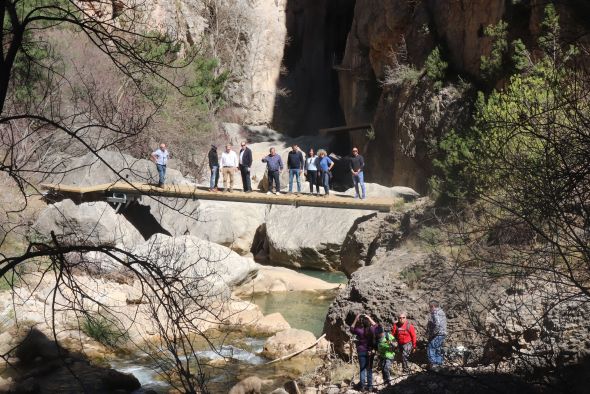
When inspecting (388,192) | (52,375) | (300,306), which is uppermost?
(388,192)

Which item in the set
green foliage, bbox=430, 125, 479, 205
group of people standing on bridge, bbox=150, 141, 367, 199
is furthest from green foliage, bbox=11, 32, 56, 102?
group of people standing on bridge, bbox=150, 141, 367, 199

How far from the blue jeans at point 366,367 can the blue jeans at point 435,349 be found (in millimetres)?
865

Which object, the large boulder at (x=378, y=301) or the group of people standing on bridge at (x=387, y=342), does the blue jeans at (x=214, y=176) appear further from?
the group of people standing on bridge at (x=387, y=342)

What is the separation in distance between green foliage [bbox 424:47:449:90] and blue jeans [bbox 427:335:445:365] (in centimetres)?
1488

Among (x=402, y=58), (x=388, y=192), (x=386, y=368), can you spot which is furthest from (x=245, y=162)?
(x=386, y=368)

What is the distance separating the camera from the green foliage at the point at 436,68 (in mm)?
23594

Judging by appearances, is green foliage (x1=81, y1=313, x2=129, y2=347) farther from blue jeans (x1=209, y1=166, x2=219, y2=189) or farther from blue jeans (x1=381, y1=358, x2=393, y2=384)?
blue jeans (x1=209, y1=166, x2=219, y2=189)

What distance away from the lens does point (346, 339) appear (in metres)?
12.0

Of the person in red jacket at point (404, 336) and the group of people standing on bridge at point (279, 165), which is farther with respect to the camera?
the group of people standing on bridge at point (279, 165)

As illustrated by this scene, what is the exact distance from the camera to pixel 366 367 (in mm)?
9773

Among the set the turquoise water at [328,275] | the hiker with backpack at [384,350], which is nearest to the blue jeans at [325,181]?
the turquoise water at [328,275]

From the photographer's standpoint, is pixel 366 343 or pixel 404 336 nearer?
pixel 366 343

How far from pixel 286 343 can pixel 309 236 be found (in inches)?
358

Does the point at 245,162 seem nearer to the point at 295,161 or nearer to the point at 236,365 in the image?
the point at 295,161
